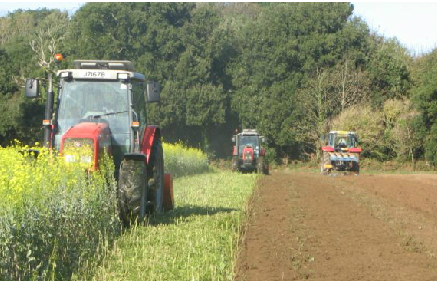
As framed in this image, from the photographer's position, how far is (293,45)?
156ft

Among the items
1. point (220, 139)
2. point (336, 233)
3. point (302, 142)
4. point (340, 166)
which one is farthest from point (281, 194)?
point (220, 139)

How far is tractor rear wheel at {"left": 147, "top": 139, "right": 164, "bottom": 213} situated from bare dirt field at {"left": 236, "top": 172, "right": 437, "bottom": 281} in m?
1.69

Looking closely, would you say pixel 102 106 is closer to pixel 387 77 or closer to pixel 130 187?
pixel 130 187

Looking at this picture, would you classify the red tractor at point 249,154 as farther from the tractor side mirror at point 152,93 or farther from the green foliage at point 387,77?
the tractor side mirror at point 152,93

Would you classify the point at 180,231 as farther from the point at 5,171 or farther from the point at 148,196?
the point at 5,171

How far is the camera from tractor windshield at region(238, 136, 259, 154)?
33844mm

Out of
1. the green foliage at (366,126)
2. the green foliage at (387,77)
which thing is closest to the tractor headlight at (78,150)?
the green foliage at (366,126)

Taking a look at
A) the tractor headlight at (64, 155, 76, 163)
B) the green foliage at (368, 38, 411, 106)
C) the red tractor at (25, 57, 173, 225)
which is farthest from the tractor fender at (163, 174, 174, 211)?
the green foliage at (368, 38, 411, 106)

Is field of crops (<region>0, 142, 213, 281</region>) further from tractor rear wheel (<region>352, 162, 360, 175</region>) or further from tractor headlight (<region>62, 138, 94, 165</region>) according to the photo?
tractor rear wheel (<region>352, 162, 360, 175</region>)

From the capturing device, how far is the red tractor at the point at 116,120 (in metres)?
10.7

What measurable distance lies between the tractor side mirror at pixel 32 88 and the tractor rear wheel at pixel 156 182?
235cm

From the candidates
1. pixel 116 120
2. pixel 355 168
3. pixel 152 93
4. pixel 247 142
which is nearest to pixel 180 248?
pixel 152 93

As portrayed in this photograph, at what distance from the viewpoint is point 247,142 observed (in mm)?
34031

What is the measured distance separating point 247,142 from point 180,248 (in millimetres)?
25105
